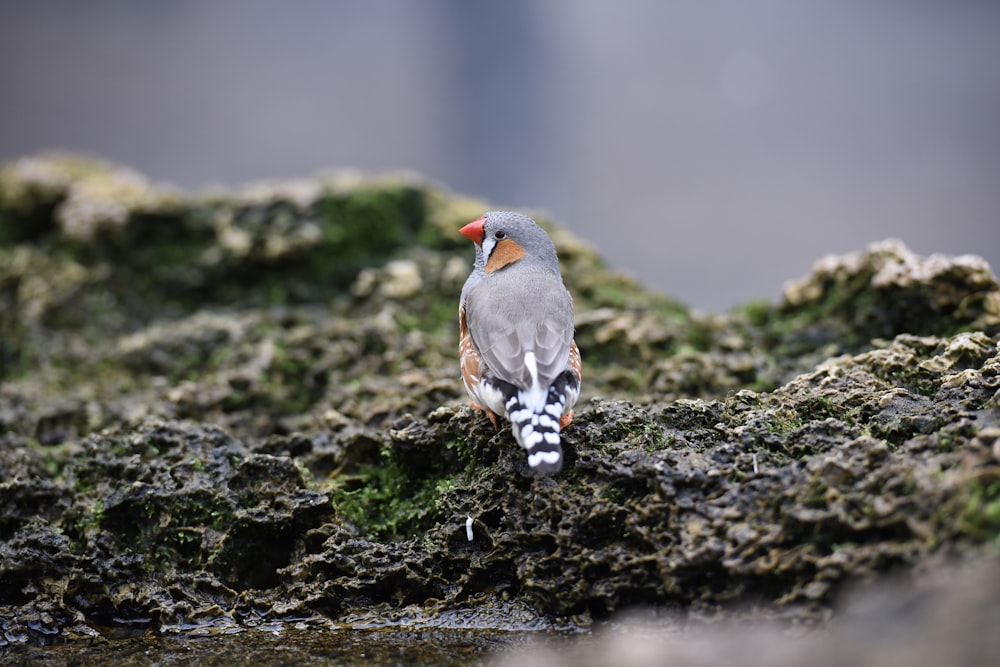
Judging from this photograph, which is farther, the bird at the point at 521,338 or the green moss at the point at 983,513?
the bird at the point at 521,338

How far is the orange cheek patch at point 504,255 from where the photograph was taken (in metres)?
5.38

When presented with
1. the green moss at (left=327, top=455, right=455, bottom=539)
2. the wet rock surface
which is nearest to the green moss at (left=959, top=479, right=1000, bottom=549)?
the wet rock surface

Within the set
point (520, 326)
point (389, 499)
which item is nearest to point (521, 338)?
point (520, 326)

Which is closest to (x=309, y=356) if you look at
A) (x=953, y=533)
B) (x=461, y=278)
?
(x=461, y=278)

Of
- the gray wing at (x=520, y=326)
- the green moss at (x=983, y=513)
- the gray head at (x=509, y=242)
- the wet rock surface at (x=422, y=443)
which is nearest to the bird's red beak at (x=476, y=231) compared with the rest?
the gray head at (x=509, y=242)

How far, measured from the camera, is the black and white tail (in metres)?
3.91

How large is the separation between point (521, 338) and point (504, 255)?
1.00m

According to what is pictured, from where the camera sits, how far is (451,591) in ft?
14.1

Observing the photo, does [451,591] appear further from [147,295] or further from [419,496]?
[147,295]

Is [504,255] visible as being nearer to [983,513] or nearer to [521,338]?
[521,338]

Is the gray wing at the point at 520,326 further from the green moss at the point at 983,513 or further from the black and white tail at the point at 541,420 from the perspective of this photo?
the green moss at the point at 983,513

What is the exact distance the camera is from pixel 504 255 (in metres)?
5.41

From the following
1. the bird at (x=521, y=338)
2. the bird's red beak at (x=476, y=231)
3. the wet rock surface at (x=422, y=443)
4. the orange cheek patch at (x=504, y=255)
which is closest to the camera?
the wet rock surface at (x=422, y=443)

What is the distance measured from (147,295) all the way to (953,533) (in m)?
6.87
